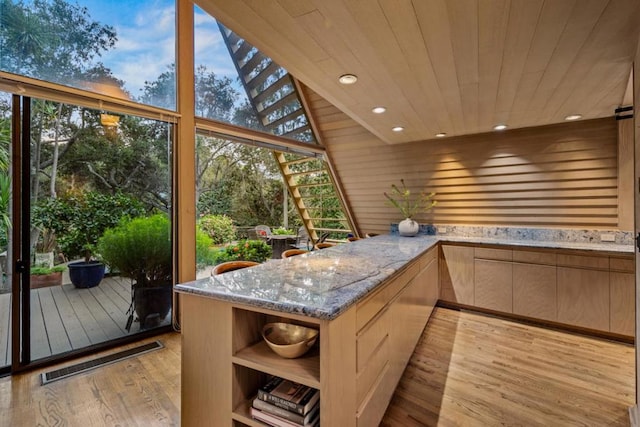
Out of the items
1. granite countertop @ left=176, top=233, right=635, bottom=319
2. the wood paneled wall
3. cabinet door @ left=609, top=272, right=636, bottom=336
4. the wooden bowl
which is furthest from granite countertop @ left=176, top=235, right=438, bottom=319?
cabinet door @ left=609, top=272, right=636, bottom=336

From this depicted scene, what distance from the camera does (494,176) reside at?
3566 mm

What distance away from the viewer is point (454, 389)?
2080 mm

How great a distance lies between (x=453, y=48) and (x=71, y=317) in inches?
137

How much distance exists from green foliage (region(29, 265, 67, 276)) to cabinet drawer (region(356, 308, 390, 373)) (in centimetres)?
254

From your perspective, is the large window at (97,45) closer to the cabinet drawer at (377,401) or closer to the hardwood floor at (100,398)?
the hardwood floor at (100,398)

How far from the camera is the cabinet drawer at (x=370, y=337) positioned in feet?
4.50

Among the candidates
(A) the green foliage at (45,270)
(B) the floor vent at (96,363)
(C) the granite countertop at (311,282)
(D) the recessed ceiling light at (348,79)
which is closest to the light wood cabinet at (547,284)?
(C) the granite countertop at (311,282)

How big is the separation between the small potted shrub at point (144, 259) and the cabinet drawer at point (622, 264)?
431cm

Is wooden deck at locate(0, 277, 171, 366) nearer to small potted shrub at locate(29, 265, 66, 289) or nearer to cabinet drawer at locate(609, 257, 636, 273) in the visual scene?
small potted shrub at locate(29, 265, 66, 289)

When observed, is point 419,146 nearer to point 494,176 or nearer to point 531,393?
point 494,176

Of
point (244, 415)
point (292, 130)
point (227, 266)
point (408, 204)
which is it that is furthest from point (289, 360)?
point (408, 204)

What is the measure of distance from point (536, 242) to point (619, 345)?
1.15m

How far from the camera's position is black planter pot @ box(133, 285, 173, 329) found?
286cm

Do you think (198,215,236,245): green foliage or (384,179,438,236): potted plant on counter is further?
(384,179,438,236): potted plant on counter
